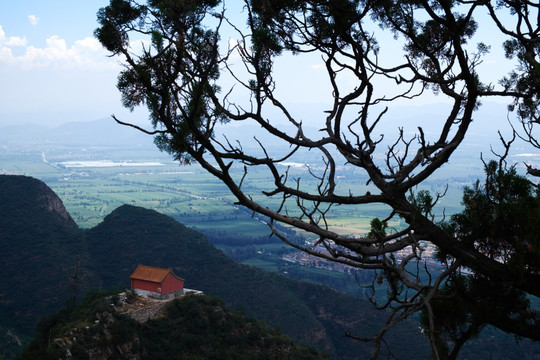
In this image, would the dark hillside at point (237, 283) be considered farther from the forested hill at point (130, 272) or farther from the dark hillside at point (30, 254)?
the dark hillside at point (30, 254)

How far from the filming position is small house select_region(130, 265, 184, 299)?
2486cm

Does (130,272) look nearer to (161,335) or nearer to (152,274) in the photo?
(152,274)

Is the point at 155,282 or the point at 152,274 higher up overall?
the point at 152,274

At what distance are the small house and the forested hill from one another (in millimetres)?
6919

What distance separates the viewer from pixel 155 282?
24.8 m

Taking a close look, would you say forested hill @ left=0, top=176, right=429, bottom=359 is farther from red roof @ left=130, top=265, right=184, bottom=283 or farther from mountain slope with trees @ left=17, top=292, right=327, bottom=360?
red roof @ left=130, top=265, right=184, bottom=283

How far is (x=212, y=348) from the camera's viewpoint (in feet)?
73.5

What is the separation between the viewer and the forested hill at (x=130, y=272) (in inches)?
1313

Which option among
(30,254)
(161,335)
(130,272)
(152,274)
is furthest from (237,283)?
(161,335)

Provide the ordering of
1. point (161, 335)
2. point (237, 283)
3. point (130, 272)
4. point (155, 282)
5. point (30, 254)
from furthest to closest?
point (130, 272), point (237, 283), point (30, 254), point (155, 282), point (161, 335)

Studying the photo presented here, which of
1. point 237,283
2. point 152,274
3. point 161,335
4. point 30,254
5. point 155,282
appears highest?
point 152,274

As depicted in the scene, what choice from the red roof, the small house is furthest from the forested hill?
the red roof

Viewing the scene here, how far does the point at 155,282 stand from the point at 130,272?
15941mm

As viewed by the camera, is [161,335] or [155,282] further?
[155,282]
